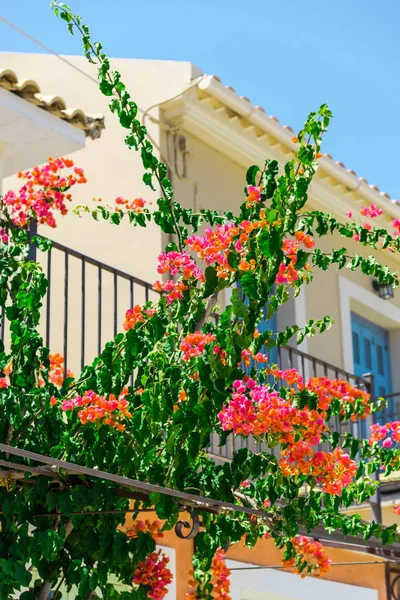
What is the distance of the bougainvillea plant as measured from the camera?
449 cm

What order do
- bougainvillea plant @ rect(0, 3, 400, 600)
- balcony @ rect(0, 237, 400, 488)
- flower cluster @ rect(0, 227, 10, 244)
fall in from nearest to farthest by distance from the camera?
bougainvillea plant @ rect(0, 3, 400, 600) → flower cluster @ rect(0, 227, 10, 244) → balcony @ rect(0, 237, 400, 488)

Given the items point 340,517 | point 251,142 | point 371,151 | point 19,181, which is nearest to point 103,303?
point 19,181

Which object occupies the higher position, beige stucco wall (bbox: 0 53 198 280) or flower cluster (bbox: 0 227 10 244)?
beige stucco wall (bbox: 0 53 198 280)

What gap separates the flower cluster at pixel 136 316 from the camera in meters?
4.90

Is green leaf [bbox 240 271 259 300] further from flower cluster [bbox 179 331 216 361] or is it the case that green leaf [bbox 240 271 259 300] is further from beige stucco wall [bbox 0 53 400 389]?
beige stucco wall [bbox 0 53 400 389]

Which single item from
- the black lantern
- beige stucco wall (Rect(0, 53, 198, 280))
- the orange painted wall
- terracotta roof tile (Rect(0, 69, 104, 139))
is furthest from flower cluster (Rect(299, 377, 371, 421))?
the black lantern

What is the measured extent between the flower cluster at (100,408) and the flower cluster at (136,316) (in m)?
0.36

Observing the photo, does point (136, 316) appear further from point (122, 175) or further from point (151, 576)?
point (122, 175)

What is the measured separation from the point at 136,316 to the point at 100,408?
Result: 568mm

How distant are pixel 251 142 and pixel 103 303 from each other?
86.4 inches

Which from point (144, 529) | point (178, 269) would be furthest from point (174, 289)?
point (144, 529)

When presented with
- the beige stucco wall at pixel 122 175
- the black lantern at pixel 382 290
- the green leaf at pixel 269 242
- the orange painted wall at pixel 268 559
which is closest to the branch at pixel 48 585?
the green leaf at pixel 269 242

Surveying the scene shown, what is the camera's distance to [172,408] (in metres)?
4.45

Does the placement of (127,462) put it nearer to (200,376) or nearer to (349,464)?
(200,376)
